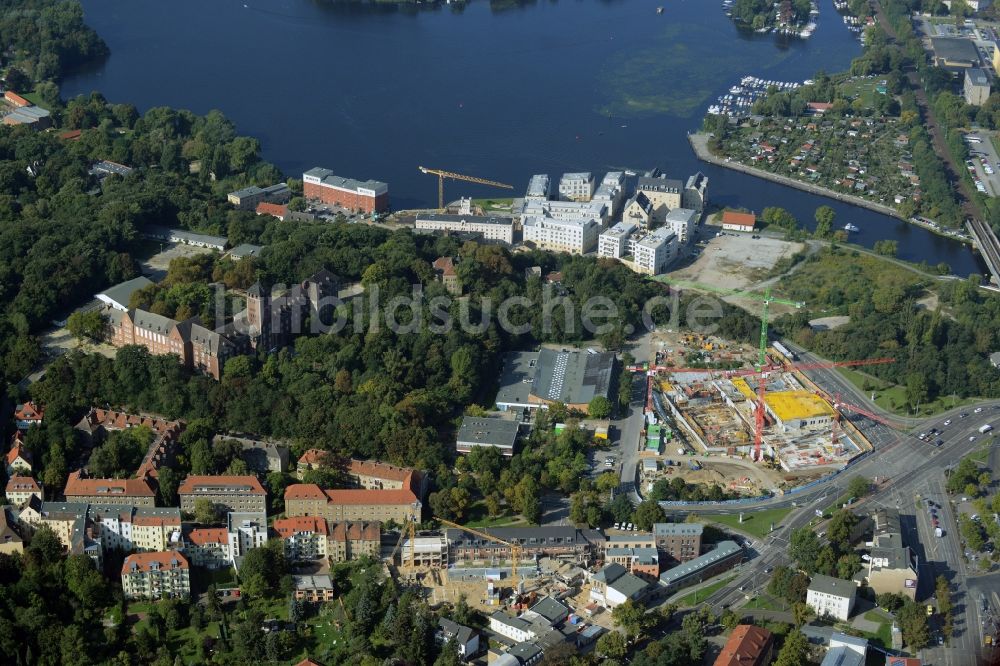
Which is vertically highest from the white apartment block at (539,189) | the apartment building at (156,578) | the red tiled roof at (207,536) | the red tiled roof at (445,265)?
the red tiled roof at (445,265)

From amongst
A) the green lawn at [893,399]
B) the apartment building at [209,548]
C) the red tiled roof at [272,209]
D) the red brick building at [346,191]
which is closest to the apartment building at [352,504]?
the apartment building at [209,548]

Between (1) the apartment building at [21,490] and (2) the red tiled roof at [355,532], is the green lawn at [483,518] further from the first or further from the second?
(1) the apartment building at [21,490]

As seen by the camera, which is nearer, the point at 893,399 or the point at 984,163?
the point at 893,399

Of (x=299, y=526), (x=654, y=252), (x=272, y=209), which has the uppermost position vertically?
(x=654, y=252)

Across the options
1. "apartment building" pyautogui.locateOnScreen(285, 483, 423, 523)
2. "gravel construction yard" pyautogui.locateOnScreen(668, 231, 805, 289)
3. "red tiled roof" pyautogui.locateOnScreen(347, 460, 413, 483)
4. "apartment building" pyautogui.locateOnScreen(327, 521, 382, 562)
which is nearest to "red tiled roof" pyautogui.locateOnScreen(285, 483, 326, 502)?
"apartment building" pyautogui.locateOnScreen(285, 483, 423, 523)

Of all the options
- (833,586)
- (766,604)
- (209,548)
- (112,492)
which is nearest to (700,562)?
(766,604)

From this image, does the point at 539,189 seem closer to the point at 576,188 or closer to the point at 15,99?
the point at 576,188
